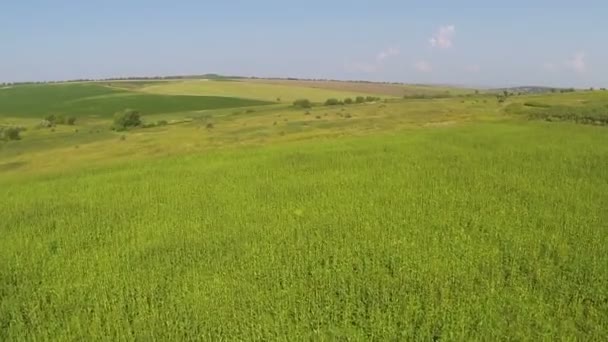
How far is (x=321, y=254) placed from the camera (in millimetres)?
14086

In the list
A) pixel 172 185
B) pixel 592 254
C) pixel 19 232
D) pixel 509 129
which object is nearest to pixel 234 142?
pixel 172 185

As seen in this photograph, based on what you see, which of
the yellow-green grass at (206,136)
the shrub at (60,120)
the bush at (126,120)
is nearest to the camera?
the yellow-green grass at (206,136)

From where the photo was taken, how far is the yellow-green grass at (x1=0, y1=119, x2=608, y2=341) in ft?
34.6

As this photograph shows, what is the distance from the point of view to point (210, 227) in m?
17.5

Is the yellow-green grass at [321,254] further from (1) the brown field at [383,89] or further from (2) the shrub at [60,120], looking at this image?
(1) the brown field at [383,89]

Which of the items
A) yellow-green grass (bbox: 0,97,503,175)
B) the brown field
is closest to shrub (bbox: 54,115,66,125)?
yellow-green grass (bbox: 0,97,503,175)

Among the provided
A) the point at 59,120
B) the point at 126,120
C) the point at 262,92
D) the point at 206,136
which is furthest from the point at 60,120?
the point at 262,92

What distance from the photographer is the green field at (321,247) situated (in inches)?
417

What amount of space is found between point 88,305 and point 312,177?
14218mm

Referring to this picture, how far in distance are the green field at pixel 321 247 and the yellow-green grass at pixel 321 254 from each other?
0.06 metres

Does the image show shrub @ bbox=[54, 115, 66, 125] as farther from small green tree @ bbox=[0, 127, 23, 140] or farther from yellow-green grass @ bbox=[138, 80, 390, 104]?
yellow-green grass @ bbox=[138, 80, 390, 104]

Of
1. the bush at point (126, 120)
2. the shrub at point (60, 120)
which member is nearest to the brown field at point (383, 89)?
the bush at point (126, 120)

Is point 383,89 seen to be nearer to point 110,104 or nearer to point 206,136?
point 110,104

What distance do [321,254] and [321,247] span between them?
0.54 m
